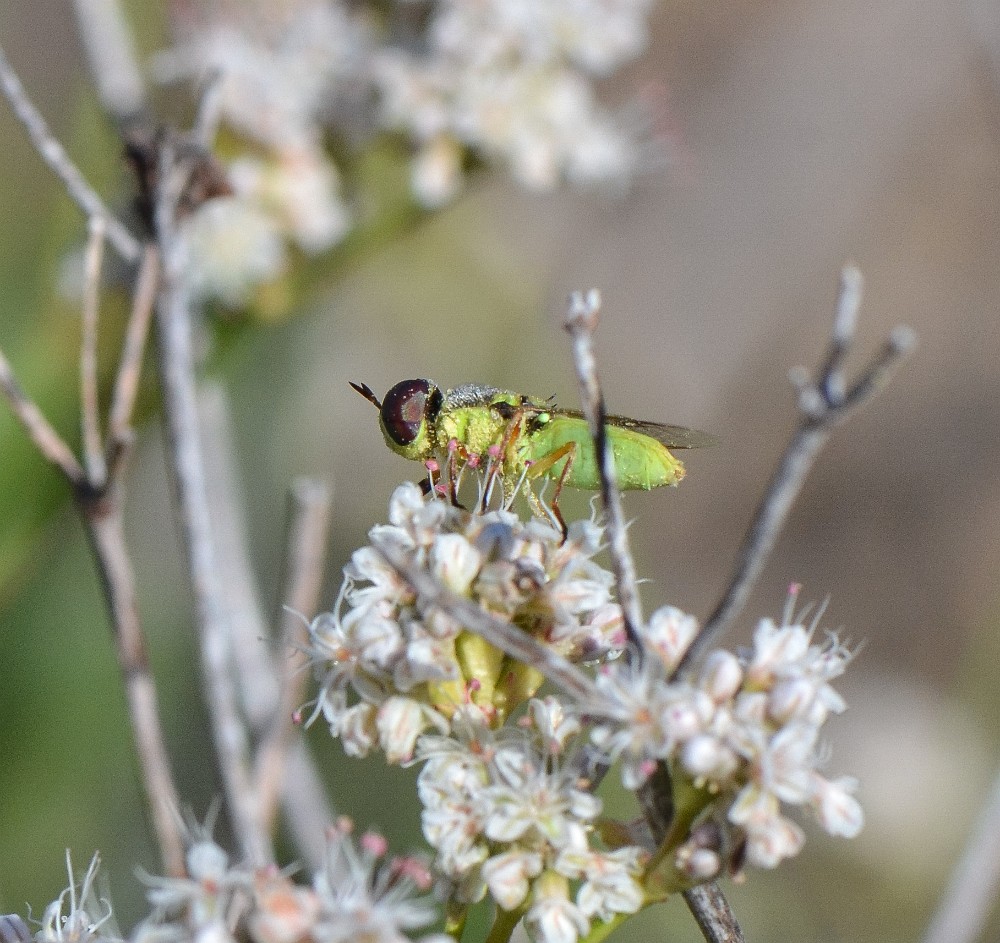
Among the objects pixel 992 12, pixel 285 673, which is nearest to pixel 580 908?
pixel 285 673

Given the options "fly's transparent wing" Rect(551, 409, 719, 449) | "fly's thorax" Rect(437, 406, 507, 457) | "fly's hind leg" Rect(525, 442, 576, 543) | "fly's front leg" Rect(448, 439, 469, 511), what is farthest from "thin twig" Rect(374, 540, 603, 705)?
"fly's transparent wing" Rect(551, 409, 719, 449)

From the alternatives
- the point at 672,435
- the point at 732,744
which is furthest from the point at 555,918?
the point at 672,435

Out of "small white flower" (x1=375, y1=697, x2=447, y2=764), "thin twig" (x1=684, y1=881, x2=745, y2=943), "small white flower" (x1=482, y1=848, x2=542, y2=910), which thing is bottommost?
"thin twig" (x1=684, y1=881, x2=745, y2=943)

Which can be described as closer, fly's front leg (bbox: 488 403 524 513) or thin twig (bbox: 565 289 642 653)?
thin twig (bbox: 565 289 642 653)

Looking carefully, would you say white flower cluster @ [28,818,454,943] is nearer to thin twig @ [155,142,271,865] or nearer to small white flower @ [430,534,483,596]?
thin twig @ [155,142,271,865]

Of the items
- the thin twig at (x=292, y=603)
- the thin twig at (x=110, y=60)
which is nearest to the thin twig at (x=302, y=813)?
the thin twig at (x=292, y=603)

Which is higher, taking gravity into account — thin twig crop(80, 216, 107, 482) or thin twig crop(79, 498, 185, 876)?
thin twig crop(80, 216, 107, 482)

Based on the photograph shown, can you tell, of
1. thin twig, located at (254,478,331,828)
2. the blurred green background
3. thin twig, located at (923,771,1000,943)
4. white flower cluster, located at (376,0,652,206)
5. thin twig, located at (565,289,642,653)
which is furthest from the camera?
the blurred green background
